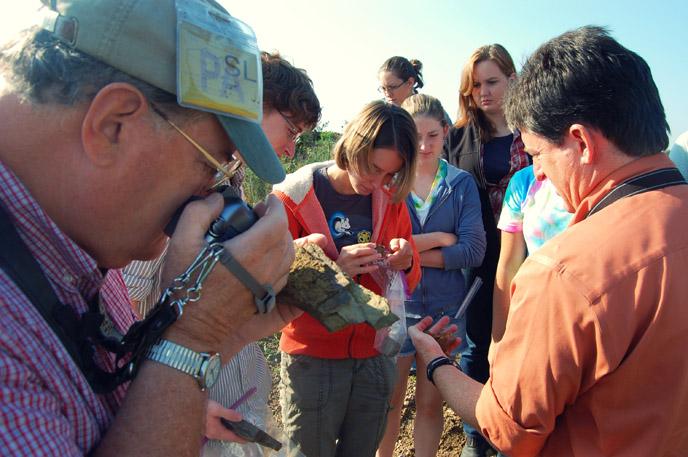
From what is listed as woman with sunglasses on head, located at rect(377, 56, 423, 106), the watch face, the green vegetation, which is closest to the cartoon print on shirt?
the watch face

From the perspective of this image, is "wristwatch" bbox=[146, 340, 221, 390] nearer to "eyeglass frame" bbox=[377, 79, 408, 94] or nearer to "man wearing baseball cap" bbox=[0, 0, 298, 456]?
"man wearing baseball cap" bbox=[0, 0, 298, 456]

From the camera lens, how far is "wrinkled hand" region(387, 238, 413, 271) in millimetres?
2713

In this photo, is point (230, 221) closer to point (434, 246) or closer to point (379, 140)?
point (379, 140)

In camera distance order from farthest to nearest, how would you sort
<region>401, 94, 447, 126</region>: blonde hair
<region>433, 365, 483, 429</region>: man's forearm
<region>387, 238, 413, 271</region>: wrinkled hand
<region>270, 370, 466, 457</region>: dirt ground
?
<region>270, 370, 466, 457</region>: dirt ground → <region>401, 94, 447, 126</region>: blonde hair → <region>387, 238, 413, 271</region>: wrinkled hand → <region>433, 365, 483, 429</region>: man's forearm

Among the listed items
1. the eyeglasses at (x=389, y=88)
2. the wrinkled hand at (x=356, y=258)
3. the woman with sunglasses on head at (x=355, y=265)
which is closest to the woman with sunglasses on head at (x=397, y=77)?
the eyeglasses at (x=389, y=88)

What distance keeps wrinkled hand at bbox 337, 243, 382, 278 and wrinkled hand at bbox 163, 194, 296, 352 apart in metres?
1.19

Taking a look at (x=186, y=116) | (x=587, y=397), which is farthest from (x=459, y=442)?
(x=186, y=116)

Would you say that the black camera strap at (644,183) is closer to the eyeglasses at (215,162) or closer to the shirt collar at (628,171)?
the shirt collar at (628,171)

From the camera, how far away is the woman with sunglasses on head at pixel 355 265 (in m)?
2.64

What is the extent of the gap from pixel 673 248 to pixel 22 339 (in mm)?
1586

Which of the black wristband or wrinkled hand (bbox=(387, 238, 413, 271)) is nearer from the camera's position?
the black wristband

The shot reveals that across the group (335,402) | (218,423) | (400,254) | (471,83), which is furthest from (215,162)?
(471,83)

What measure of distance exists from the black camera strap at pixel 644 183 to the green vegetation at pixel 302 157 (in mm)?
4900

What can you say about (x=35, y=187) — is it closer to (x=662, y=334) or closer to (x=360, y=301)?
(x=360, y=301)
